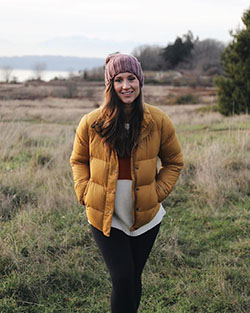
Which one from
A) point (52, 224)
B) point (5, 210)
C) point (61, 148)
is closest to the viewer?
point (52, 224)

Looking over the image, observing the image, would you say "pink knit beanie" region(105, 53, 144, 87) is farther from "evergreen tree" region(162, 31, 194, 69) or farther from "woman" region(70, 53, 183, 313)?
"evergreen tree" region(162, 31, 194, 69)

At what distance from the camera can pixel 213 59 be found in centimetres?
5647

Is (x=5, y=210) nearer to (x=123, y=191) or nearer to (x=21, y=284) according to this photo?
(x=21, y=284)

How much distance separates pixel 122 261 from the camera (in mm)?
2266

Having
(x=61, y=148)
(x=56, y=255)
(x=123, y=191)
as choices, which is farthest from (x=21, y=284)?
(x=61, y=148)

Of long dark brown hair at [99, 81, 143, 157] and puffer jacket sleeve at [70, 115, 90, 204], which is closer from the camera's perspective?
long dark brown hair at [99, 81, 143, 157]

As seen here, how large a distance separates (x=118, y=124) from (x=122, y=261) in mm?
823

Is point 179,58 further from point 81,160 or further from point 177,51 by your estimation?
point 81,160

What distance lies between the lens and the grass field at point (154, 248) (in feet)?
10.2

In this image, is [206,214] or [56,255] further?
[206,214]

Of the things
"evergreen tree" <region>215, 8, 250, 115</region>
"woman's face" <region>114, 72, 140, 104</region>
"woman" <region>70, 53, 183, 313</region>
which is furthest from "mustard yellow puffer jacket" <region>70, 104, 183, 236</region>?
"evergreen tree" <region>215, 8, 250, 115</region>

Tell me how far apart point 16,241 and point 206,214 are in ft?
7.97

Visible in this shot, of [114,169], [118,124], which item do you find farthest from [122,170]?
[118,124]

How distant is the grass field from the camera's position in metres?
3.10
